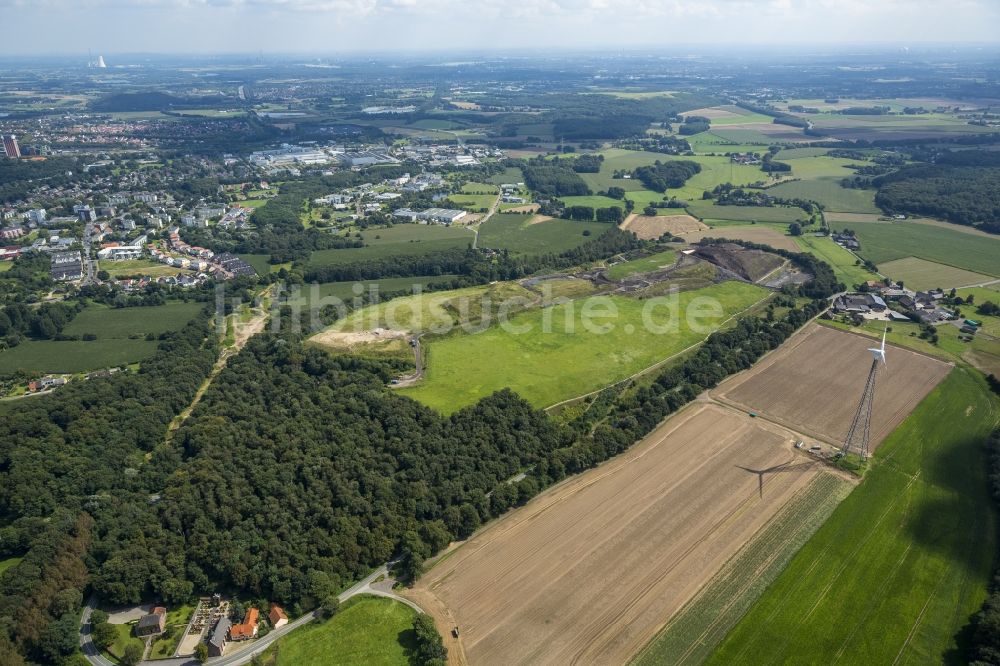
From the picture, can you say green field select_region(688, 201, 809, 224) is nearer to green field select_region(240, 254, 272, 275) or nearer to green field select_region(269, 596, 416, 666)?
green field select_region(240, 254, 272, 275)

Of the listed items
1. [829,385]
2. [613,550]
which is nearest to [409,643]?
[613,550]

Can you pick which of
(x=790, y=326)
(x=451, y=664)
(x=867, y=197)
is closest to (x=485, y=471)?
(x=451, y=664)

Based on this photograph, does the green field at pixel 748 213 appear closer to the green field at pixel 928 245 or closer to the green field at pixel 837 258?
the green field at pixel 928 245

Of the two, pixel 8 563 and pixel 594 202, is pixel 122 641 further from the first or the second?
pixel 594 202

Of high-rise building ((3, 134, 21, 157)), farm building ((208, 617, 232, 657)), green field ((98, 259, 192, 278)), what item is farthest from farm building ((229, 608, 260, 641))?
high-rise building ((3, 134, 21, 157))

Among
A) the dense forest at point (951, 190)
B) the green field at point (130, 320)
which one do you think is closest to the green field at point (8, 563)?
the green field at point (130, 320)

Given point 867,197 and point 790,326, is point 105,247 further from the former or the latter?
point 867,197
